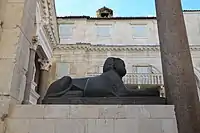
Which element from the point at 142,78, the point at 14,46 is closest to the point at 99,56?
the point at 142,78

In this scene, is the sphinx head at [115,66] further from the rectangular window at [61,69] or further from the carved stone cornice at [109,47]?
the carved stone cornice at [109,47]

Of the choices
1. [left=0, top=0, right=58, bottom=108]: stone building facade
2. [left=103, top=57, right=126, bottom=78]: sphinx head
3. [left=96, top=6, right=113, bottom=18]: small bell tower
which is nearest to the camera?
[left=0, top=0, right=58, bottom=108]: stone building facade

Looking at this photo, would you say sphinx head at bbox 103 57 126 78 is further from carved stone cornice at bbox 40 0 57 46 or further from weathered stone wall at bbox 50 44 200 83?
weathered stone wall at bbox 50 44 200 83

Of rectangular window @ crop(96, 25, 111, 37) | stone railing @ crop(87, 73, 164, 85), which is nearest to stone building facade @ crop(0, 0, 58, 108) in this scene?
stone railing @ crop(87, 73, 164, 85)

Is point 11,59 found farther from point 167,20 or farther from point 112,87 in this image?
point 167,20

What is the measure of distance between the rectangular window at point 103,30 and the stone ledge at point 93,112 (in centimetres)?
1837

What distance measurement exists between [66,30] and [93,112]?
19040 mm

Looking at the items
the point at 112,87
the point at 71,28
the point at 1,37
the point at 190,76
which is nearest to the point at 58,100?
the point at 112,87

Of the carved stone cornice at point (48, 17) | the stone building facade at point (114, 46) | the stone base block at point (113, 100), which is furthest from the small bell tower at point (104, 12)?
the stone base block at point (113, 100)

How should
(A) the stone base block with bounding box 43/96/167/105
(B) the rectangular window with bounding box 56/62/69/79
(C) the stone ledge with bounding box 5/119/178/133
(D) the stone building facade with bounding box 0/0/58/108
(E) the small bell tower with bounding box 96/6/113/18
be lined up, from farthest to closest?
(E) the small bell tower with bounding box 96/6/113/18 < (B) the rectangular window with bounding box 56/62/69/79 < (A) the stone base block with bounding box 43/96/167/105 < (D) the stone building facade with bounding box 0/0/58/108 < (C) the stone ledge with bounding box 5/119/178/133

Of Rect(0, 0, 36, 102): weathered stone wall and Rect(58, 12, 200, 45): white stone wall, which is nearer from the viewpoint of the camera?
Rect(0, 0, 36, 102): weathered stone wall

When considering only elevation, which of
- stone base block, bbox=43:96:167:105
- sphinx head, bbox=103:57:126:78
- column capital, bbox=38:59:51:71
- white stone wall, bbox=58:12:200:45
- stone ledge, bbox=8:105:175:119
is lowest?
stone ledge, bbox=8:105:175:119

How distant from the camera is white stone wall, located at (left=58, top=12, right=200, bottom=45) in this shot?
20734 mm

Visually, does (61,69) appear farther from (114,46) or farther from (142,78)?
(142,78)
